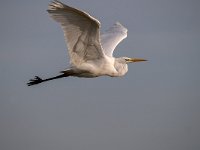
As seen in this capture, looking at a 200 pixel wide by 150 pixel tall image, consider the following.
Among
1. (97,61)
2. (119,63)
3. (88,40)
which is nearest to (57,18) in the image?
(88,40)

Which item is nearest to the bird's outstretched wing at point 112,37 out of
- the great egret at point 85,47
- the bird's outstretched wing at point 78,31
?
the great egret at point 85,47

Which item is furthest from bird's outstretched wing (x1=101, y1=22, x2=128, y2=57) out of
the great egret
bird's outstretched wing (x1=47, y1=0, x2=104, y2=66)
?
bird's outstretched wing (x1=47, y1=0, x2=104, y2=66)

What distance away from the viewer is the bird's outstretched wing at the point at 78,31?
44.8 feet

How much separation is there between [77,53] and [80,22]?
5.00ft

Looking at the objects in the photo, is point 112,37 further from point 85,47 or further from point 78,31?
point 78,31

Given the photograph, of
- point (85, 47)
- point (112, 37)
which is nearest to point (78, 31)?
point (85, 47)

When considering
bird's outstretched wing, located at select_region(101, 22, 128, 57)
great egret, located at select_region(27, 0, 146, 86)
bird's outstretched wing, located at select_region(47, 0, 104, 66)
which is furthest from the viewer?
bird's outstretched wing, located at select_region(101, 22, 128, 57)

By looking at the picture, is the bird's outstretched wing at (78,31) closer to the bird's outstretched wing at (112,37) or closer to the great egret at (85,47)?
the great egret at (85,47)

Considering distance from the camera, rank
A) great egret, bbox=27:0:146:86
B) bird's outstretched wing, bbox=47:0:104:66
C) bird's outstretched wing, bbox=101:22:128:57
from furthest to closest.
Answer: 1. bird's outstretched wing, bbox=101:22:128:57
2. great egret, bbox=27:0:146:86
3. bird's outstretched wing, bbox=47:0:104:66

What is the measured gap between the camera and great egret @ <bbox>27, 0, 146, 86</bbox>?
544 inches

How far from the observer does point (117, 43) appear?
1852 centimetres

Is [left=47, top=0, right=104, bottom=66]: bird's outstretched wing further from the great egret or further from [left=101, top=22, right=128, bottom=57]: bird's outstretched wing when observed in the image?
[left=101, top=22, right=128, bottom=57]: bird's outstretched wing

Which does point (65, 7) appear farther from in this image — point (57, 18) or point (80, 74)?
point (80, 74)

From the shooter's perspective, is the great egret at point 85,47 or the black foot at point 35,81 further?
the black foot at point 35,81
